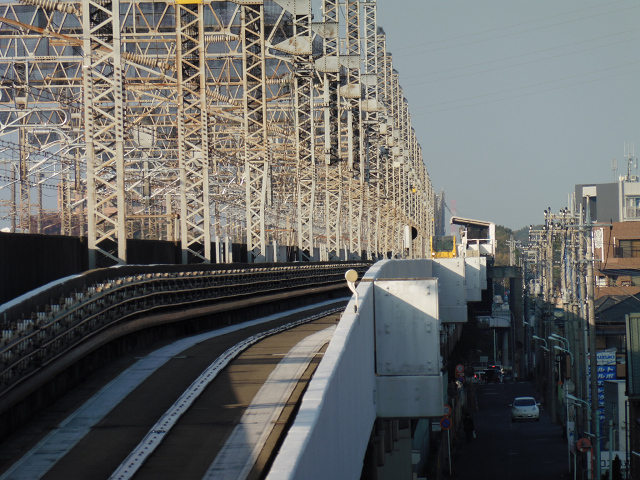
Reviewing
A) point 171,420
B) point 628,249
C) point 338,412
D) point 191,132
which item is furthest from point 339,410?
point 628,249

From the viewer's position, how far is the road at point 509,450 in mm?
42250

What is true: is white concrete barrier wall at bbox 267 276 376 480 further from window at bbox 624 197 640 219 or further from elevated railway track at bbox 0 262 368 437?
window at bbox 624 197 640 219

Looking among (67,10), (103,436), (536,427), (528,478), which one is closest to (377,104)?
(536,427)

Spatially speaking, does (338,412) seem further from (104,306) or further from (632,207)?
(632,207)

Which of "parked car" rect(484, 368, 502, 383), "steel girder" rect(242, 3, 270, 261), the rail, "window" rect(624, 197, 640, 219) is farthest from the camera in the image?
"window" rect(624, 197, 640, 219)

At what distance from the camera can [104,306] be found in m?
16.1

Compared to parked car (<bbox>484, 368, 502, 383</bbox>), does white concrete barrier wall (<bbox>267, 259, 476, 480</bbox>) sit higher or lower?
higher

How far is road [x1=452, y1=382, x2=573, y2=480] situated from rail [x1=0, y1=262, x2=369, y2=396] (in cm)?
1588

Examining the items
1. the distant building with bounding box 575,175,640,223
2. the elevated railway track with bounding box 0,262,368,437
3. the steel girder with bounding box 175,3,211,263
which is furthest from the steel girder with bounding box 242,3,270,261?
the distant building with bounding box 575,175,640,223

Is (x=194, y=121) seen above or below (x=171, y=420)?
above

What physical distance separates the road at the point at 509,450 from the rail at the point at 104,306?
625 inches

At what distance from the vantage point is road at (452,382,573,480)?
4225 centimetres

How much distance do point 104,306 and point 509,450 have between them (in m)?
35.9

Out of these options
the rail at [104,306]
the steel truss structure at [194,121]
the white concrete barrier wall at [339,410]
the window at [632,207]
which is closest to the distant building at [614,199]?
the window at [632,207]
